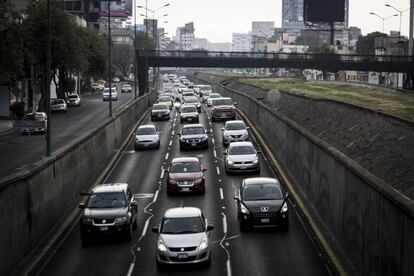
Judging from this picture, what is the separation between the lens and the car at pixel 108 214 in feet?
73.7

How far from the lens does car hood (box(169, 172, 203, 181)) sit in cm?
3052

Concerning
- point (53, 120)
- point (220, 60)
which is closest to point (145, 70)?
point (220, 60)

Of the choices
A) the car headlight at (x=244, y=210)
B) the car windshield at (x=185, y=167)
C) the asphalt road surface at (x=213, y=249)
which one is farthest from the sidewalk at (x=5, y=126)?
the car headlight at (x=244, y=210)

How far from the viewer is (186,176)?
101 ft

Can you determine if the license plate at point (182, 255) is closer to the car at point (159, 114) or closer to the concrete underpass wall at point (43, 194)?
the concrete underpass wall at point (43, 194)

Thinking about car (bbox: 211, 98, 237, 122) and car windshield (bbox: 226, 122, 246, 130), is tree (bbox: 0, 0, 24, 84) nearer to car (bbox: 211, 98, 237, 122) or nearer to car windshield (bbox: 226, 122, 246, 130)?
car windshield (bbox: 226, 122, 246, 130)

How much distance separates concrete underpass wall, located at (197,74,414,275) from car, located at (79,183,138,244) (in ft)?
22.7

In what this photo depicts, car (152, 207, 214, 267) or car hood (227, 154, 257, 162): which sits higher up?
car hood (227, 154, 257, 162)

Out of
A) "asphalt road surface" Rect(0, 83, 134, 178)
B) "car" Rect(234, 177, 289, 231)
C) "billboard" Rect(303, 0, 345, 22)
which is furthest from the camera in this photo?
"billboard" Rect(303, 0, 345, 22)

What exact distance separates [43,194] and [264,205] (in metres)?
7.78

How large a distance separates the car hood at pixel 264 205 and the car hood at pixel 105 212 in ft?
14.4

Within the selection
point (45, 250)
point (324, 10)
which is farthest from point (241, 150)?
point (324, 10)

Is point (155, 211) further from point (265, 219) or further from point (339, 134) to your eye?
point (339, 134)

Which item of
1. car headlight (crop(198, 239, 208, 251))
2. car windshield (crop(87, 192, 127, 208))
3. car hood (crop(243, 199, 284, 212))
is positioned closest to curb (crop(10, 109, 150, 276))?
car windshield (crop(87, 192, 127, 208))
